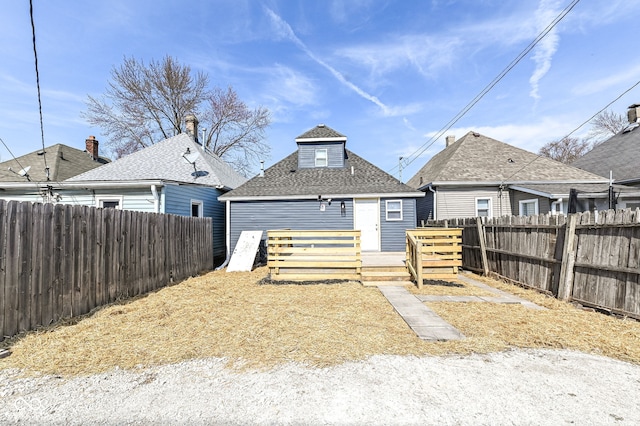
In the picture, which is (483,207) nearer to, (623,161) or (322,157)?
(322,157)

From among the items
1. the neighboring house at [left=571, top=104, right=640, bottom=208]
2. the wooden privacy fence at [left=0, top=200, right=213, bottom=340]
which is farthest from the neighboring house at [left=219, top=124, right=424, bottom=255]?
the neighboring house at [left=571, top=104, right=640, bottom=208]

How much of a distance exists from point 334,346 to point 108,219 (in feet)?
16.3

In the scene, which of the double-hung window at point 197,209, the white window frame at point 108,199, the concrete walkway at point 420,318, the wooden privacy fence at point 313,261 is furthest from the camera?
the double-hung window at point 197,209

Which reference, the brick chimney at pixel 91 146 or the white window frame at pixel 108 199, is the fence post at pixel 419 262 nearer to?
the white window frame at pixel 108 199

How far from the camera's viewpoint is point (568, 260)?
5.61 m

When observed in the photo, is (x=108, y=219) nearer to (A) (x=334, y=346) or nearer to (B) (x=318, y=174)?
(A) (x=334, y=346)

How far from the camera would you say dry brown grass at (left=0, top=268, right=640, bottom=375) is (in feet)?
11.1

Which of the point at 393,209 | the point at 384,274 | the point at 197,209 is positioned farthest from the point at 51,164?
the point at 384,274

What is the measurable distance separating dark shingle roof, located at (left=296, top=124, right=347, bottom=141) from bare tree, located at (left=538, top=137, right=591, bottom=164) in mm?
29289

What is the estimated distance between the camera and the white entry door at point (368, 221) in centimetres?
1212

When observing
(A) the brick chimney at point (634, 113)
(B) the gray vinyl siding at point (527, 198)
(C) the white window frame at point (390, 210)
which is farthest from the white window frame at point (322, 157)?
(A) the brick chimney at point (634, 113)

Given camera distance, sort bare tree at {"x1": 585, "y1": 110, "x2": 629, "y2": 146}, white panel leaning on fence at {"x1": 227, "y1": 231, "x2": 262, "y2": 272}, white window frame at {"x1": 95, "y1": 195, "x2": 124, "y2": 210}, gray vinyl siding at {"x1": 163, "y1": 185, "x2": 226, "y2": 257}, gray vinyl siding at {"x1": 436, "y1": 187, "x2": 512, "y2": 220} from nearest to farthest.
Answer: white panel leaning on fence at {"x1": 227, "y1": 231, "x2": 262, "y2": 272}
white window frame at {"x1": 95, "y1": 195, "x2": 124, "y2": 210}
gray vinyl siding at {"x1": 163, "y1": 185, "x2": 226, "y2": 257}
gray vinyl siding at {"x1": 436, "y1": 187, "x2": 512, "y2": 220}
bare tree at {"x1": 585, "y1": 110, "x2": 629, "y2": 146}

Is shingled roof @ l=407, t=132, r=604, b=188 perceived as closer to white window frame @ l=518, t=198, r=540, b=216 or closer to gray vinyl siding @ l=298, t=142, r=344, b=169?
white window frame @ l=518, t=198, r=540, b=216

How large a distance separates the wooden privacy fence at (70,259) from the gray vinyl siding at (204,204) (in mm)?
3622
